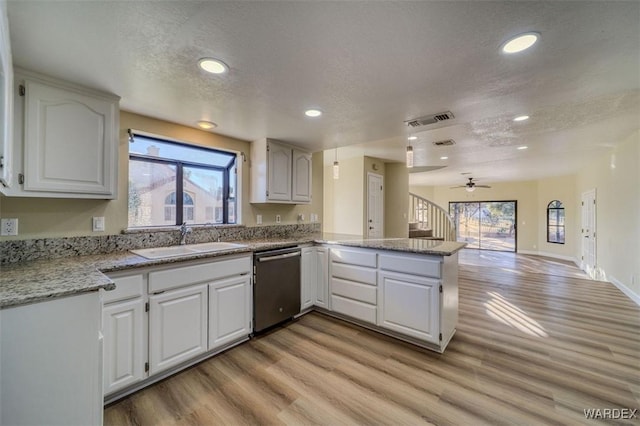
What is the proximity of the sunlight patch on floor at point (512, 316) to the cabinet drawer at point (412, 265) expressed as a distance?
1492mm

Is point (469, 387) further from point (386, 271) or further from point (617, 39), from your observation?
point (617, 39)

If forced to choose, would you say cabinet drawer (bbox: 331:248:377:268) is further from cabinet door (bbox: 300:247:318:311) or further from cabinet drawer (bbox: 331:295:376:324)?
cabinet drawer (bbox: 331:295:376:324)

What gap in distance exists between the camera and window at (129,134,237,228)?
2.54 m

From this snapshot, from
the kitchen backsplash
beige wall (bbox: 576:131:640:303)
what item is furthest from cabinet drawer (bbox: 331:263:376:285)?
beige wall (bbox: 576:131:640:303)

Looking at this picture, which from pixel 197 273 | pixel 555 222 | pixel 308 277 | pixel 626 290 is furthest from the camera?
pixel 555 222

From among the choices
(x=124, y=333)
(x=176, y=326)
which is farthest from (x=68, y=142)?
(x=176, y=326)

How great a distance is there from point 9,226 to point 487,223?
12328mm

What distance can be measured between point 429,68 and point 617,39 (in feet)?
3.18

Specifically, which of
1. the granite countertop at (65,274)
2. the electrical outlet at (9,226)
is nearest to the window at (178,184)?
the granite countertop at (65,274)

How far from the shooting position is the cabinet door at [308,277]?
3.17 meters

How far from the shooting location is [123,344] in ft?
5.81

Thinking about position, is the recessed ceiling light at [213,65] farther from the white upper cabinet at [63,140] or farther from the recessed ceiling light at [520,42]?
the recessed ceiling light at [520,42]

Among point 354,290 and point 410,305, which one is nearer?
point 410,305

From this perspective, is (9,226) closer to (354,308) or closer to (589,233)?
Answer: (354,308)
